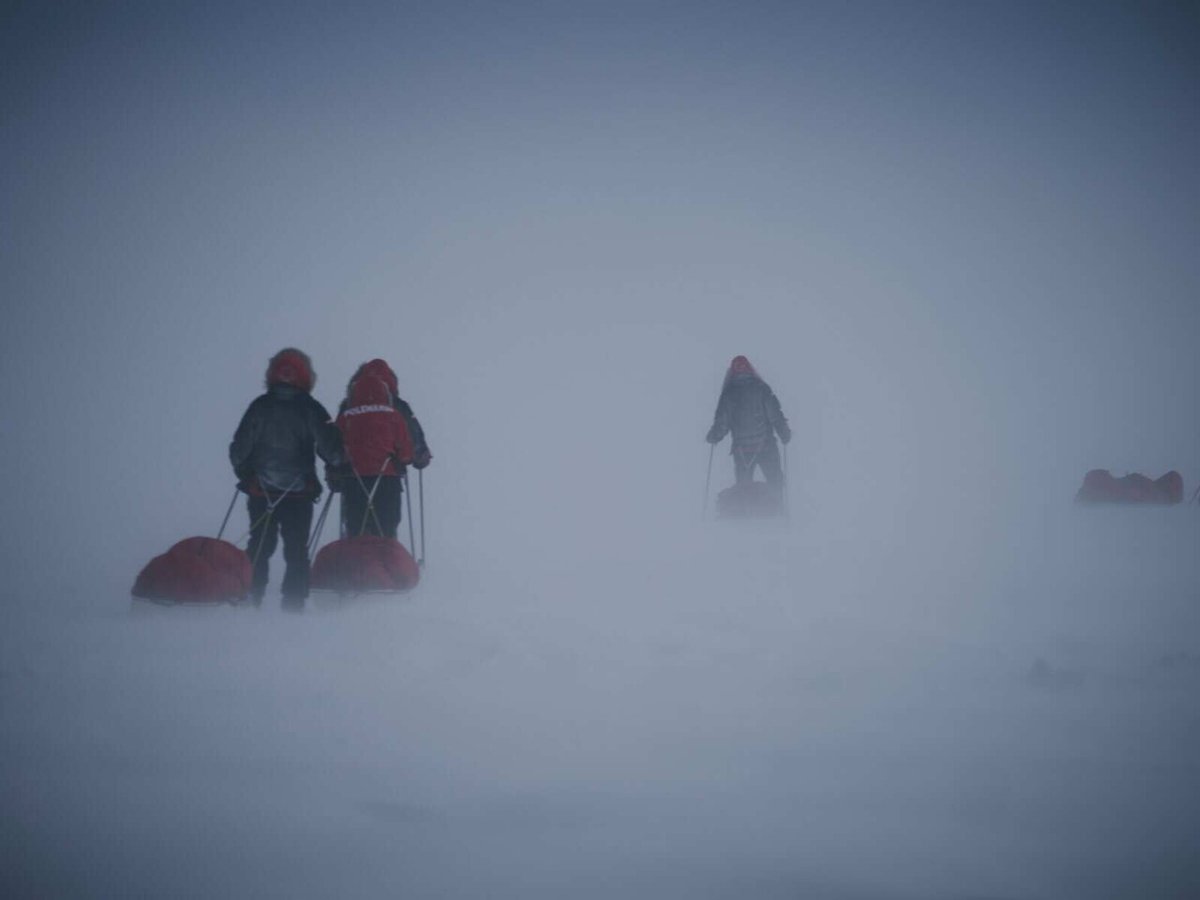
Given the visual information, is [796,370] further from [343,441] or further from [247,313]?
[247,313]

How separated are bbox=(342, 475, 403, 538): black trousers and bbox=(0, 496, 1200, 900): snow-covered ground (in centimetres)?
123

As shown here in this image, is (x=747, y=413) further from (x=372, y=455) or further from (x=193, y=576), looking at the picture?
(x=193, y=576)

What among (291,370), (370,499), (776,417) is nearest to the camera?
(291,370)

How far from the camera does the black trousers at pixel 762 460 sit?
11.1 metres

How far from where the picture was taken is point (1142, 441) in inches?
1011

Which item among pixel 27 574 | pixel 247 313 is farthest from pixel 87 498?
pixel 247 313

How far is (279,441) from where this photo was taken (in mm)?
5516

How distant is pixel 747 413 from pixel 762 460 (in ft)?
2.90

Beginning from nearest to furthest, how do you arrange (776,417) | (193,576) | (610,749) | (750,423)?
1. (610,749)
2. (193,576)
3. (776,417)
4. (750,423)

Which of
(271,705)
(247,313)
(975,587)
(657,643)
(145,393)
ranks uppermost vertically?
(247,313)

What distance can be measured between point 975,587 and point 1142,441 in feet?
90.1

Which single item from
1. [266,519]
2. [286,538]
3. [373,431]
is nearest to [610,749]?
[286,538]

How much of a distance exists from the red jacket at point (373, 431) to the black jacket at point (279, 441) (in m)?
0.50

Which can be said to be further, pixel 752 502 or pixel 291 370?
pixel 752 502
